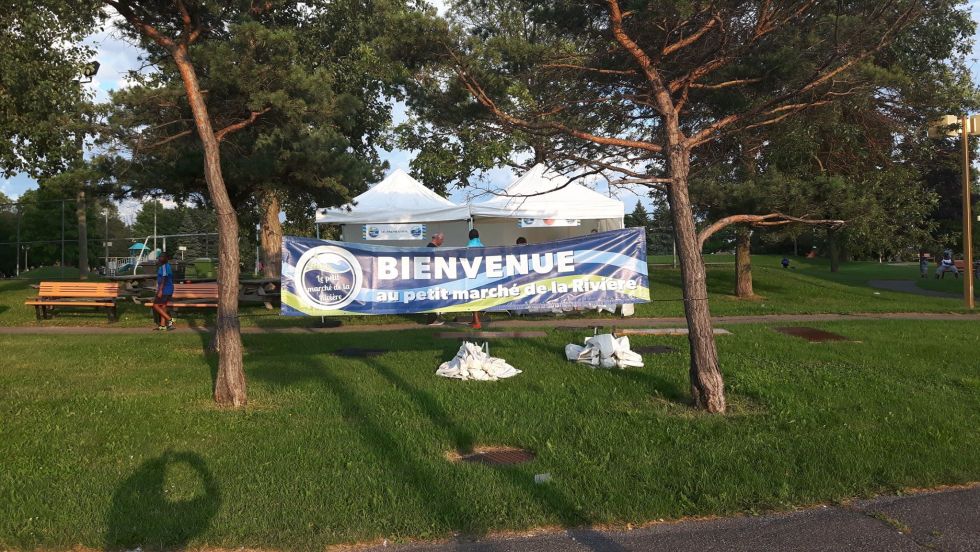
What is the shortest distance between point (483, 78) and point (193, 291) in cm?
1113

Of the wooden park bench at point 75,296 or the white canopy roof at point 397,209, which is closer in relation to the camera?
the wooden park bench at point 75,296

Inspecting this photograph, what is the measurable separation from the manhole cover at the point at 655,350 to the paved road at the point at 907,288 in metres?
16.2

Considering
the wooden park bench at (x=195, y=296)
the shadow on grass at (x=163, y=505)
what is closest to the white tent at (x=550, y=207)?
the wooden park bench at (x=195, y=296)

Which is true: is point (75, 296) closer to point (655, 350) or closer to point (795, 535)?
point (655, 350)

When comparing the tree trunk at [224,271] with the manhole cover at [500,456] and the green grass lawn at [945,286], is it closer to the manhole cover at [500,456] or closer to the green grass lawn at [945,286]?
the manhole cover at [500,456]

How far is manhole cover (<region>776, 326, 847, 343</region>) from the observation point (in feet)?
37.5

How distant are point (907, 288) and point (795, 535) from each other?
25885 mm

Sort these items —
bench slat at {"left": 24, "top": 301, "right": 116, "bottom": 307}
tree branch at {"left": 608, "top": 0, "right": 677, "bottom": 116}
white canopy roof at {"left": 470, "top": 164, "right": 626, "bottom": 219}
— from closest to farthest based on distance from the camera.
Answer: tree branch at {"left": 608, "top": 0, "right": 677, "bottom": 116}
bench slat at {"left": 24, "top": 301, "right": 116, "bottom": 307}
white canopy roof at {"left": 470, "top": 164, "right": 626, "bottom": 219}

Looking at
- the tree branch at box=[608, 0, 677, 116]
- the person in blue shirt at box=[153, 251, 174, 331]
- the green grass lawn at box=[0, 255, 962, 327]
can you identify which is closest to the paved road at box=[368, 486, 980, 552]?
the tree branch at box=[608, 0, 677, 116]

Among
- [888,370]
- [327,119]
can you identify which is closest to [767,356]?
[888,370]

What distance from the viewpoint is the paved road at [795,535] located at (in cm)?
390

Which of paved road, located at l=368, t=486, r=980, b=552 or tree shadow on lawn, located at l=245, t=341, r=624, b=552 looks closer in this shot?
paved road, located at l=368, t=486, r=980, b=552

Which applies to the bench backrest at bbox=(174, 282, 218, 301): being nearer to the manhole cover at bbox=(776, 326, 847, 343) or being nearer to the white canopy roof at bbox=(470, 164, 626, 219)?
the white canopy roof at bbox=(470, 164, 626, 219)

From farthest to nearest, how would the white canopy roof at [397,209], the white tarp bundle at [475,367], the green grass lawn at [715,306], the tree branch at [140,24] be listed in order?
the white canopy roof at [397,209], the green grass lawn at [715,306], the white tarp bundle at [475,367], the tree branch at [140,24]
